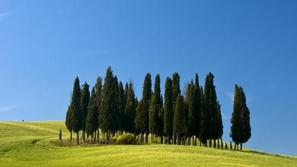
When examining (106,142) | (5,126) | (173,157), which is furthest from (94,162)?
(5,126)

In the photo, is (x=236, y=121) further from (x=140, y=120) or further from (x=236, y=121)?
(x=140, y=120)

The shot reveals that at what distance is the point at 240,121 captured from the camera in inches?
4530

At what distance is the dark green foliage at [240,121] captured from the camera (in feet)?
375

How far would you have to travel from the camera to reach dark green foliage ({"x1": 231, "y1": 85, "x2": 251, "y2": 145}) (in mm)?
114244

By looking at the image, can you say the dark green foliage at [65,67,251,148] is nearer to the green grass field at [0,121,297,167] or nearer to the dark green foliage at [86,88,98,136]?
the dark green foliage at [86,88,98,136]

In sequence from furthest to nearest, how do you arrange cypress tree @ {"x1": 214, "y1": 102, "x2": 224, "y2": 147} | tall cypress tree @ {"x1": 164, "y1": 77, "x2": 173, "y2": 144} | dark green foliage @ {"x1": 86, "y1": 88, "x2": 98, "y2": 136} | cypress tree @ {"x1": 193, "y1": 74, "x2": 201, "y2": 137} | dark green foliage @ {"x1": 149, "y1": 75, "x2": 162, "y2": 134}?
1. cypress tree @ {"x1": 214, "y1": 102, "x2": 224, "y2": 147}
2. cypress tree @ {"x1": 193, "y1": 74, "x2": 201, "y2": 137}
3. dark green foliage @ {"x1": 149, "y1": 75, "x2": 162, "y2": 134}
4. tall cypress tree @ {"x1": 164, "y1": 77, "x2": 173, "y2": 144}
5. dark green foliage @ {"x1": 86, "y1": 88, "x2": 98, "y2": 136}

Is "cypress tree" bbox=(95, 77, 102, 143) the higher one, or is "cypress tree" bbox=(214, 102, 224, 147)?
"cypress tree" bbox=(95, 77, 102, 143)

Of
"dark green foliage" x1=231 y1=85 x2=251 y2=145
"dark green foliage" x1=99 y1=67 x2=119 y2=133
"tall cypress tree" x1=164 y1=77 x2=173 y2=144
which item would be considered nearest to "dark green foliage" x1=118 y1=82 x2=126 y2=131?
"dark green foliage" x1=99 y1=67 x2=119 y2=133

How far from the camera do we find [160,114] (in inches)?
4500

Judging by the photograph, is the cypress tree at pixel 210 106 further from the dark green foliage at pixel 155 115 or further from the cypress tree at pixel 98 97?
the cypress tree at pixel 98 97

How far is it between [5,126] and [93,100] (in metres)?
28.9

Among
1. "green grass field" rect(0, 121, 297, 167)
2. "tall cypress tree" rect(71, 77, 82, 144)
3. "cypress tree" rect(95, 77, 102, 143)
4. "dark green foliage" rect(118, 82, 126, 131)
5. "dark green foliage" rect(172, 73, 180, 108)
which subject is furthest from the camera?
"dark green foliage" rect(118, 82, 126, 131)

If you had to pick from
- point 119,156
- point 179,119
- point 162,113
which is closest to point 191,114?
point 179,119

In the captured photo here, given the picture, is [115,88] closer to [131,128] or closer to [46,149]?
[131,128]
